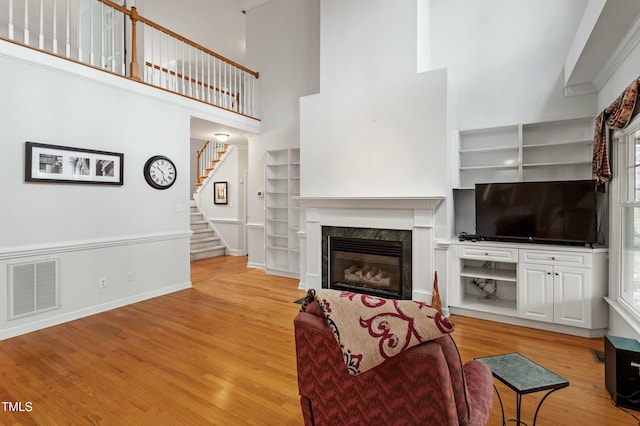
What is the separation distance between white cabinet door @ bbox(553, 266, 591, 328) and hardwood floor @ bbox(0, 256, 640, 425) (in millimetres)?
197

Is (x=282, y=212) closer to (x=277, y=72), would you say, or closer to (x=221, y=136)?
(x=221, y=136)

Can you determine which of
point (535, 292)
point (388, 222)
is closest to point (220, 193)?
point (388, 222)

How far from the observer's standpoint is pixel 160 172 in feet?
15.8

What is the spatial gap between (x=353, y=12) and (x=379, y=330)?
481cm

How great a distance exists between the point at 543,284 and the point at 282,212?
4.30 metres

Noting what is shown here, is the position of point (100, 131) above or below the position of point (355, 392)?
above

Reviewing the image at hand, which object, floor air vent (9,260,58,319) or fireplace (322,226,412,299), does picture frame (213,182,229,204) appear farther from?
floor air vent (9,260,58,319)

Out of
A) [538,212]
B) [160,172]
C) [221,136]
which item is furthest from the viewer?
[221,136]

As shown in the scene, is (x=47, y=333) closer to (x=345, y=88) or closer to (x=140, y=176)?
(x=140, y=176)

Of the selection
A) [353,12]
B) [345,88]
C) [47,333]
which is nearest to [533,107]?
[345,88]

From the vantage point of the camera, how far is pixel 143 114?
4602mm

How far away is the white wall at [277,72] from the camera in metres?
5.98

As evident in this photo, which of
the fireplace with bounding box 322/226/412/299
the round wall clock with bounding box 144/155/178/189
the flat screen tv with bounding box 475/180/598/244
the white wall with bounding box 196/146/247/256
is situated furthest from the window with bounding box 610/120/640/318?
the white wall with bounding box 196/146/247/256

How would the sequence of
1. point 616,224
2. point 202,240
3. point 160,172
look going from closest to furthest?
point 616,224 < point 160,172 < point 202,240
